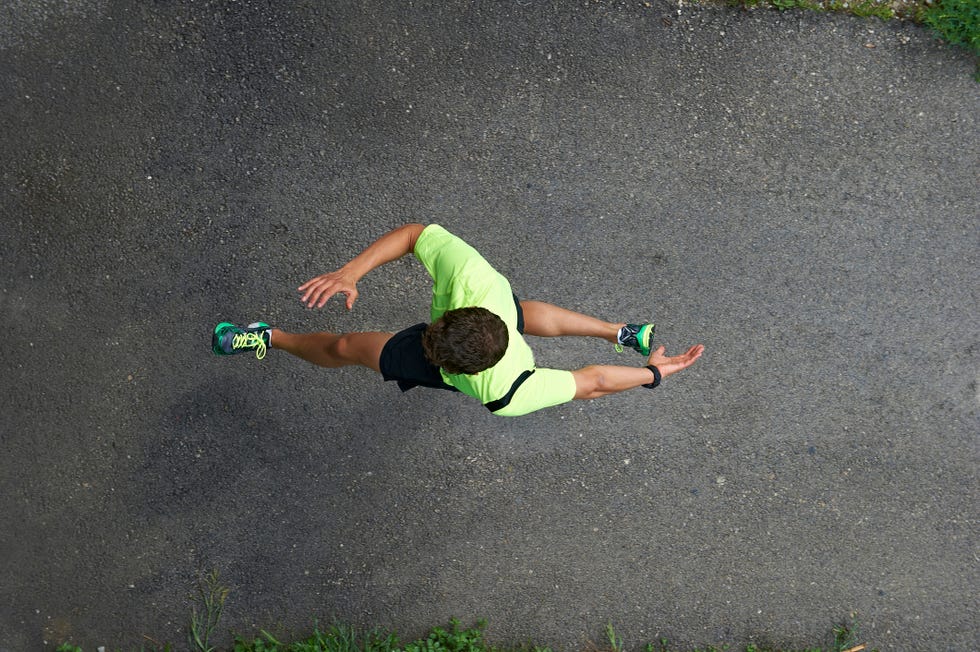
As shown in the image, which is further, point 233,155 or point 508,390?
point 233,155

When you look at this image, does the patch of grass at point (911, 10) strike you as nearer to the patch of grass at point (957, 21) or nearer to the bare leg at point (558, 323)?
the patch of grass at point (957, 21)

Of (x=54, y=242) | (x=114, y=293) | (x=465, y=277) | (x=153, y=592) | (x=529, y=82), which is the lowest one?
(x=153, y=592)

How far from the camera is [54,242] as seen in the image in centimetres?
375

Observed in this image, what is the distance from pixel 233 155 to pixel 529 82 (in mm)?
1757

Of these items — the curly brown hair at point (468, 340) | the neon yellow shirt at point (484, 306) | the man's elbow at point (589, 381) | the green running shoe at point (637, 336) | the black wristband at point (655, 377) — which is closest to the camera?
the curly brown hair at point (468, 340)

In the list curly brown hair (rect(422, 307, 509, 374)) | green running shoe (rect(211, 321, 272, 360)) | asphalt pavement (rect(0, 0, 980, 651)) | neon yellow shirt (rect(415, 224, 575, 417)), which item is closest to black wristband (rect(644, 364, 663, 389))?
asphalt pavement (rect(0, 0, 980, 651))

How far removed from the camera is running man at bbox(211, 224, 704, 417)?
2.61m

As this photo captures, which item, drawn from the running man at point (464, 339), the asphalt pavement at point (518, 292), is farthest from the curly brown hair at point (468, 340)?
the asphalt pavement at point (518, 292)

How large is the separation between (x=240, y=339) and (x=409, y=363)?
102cm

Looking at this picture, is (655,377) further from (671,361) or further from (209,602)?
(209,602)

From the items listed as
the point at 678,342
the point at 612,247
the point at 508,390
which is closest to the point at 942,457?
the point at 678,342

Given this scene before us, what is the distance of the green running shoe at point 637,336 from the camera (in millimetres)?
3586

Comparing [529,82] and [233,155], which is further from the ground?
[529,82]

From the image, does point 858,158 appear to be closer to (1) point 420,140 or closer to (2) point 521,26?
(2) point 521,26
